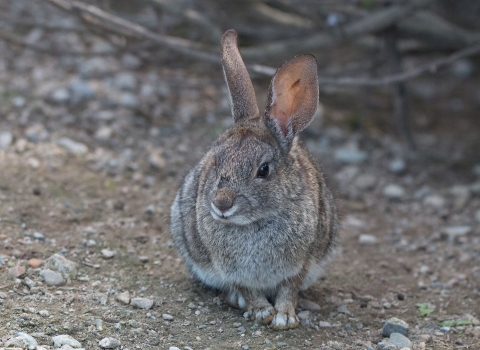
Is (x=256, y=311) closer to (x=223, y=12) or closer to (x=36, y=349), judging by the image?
(x=36, y=349)

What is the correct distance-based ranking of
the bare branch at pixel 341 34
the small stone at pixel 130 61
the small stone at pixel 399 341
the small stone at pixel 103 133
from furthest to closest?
the small stone at pixel 130 61, the small stone at pixel 103 133, the bare branch at pixel 341 34, the small stone at pixel 399 341

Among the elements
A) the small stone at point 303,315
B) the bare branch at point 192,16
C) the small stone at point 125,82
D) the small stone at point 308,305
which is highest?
the bare branch at point 192,16

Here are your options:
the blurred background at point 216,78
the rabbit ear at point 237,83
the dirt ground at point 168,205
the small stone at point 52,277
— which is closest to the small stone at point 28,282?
the dirt ground at point 168,205

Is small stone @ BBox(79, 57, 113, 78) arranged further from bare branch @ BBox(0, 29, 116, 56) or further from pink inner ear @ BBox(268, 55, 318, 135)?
pink inner ear @ BBox(268, 55, 318, 135)

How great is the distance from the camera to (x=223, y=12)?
32.0ft

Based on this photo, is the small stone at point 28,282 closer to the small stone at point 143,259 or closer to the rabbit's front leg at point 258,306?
the small stone at point 143,259

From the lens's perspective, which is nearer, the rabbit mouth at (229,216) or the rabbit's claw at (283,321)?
the rabbit mouth at (229,216)

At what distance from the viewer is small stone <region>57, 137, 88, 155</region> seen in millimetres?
7820

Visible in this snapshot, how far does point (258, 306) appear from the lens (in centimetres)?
529

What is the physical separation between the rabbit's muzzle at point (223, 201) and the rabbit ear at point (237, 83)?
0.84m

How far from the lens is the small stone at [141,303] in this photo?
17.2ft

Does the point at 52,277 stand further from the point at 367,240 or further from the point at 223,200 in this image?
the point at 367,240

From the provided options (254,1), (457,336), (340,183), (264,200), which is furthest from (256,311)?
(254,1)

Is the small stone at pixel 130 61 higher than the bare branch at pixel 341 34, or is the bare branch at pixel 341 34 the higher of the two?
the bare branch at pixel 341 34
